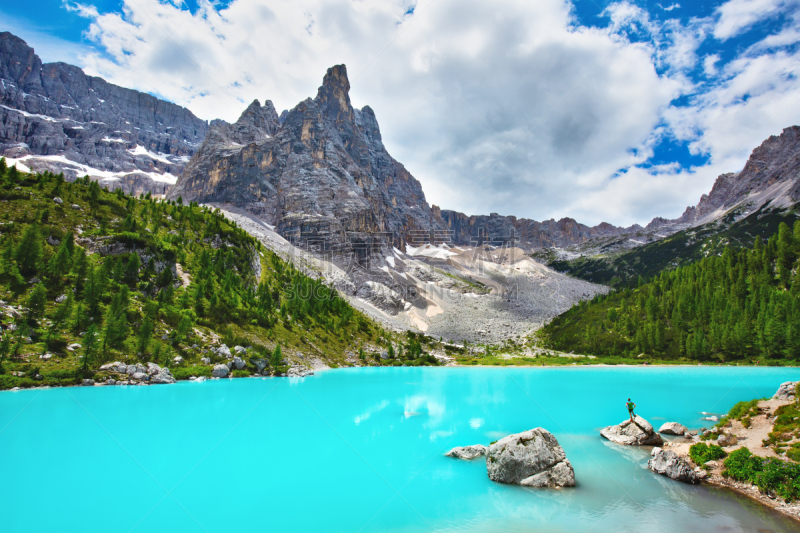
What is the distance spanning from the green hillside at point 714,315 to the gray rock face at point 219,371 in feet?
305

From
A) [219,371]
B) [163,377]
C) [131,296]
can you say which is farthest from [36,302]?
[219,371]

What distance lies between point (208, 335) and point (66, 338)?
17.5 metres

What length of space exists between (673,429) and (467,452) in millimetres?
13615

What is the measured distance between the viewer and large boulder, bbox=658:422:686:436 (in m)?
22.0

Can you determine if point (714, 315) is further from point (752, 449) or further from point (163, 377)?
point (163, 377)

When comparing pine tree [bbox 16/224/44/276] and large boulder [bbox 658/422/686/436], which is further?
pine tree [bbox 16/224/44/276]

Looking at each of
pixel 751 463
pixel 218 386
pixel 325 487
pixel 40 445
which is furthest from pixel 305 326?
pixel 751 463

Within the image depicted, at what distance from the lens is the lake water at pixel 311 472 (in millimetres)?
11812

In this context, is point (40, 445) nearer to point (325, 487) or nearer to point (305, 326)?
point (325, 487)

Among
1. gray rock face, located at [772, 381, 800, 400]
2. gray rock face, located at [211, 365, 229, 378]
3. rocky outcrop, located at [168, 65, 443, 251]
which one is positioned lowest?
gray rock face, located at [211, 365, 229, 378]

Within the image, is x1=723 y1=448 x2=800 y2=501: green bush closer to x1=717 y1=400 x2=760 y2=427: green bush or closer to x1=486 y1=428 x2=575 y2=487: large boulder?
x1=486 y1=428 x2=575 y2=487: large boulder

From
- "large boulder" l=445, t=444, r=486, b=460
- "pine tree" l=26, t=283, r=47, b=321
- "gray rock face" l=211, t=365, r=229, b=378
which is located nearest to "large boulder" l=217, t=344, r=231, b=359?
"gray rock face" l=211, t=365, r=229, b=378

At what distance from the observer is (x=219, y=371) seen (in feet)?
163

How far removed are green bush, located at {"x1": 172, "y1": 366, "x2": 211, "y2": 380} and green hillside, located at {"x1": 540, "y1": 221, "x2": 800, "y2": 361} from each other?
9527 cm
